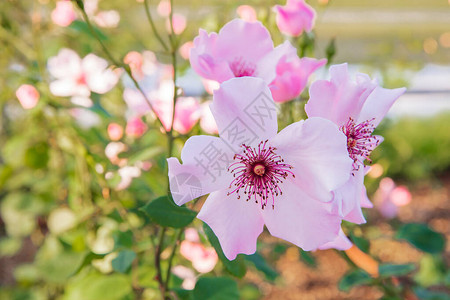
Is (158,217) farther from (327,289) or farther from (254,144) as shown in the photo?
(327,289)

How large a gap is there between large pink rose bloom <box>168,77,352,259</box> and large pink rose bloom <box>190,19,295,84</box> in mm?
58

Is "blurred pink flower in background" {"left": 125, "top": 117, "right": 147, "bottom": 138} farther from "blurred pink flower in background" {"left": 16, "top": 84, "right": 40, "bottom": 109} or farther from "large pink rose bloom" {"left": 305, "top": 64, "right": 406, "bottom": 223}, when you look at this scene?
"large pink rose bloom" {"left": 305, "top": 64, "right": 406, "bottom": 223}

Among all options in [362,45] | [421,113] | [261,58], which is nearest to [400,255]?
[261,58]

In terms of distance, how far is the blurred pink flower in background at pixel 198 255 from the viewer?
2.49 feet

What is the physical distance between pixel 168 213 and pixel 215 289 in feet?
0.37

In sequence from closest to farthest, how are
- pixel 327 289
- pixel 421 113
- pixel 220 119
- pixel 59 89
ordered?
pixel 220 119
pixel 59 89
pixel 327 289
pixel 421 113

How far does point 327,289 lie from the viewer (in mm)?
1519

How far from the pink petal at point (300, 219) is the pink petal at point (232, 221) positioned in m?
0.01

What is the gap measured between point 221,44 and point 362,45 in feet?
9.93

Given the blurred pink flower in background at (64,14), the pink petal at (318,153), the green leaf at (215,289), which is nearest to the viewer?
the pink petal at (318,153)

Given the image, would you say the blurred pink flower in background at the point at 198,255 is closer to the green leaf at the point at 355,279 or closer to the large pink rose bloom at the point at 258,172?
the green leaf at the point at 355,279

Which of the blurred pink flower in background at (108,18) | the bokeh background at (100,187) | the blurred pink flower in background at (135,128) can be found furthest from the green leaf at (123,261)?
the blurred pink flower in background at (108,18)

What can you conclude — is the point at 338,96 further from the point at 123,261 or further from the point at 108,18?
the point at 108,18

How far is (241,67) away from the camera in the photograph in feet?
1.22
